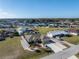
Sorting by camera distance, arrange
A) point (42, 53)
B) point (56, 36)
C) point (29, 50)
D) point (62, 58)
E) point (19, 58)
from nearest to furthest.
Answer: point (62, 58) < point (19, 58) < point (42, 53) < point (29, 50) < point (56, 36)

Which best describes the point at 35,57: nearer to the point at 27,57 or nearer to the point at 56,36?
the point at 27,57

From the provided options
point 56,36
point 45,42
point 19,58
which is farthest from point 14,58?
point 56,36

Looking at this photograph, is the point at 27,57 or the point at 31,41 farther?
the point at 31,41

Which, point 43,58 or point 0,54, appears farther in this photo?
point 0,54

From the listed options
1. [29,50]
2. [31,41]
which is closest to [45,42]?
[31,41]

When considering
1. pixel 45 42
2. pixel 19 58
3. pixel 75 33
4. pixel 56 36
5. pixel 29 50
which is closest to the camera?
pixel 19 58

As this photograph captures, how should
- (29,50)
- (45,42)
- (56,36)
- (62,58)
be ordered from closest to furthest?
(62,58) < (29,50) < (45,42) < (56,36)

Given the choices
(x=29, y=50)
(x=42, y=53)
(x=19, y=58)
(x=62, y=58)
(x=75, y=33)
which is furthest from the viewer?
(x=75, y=33)

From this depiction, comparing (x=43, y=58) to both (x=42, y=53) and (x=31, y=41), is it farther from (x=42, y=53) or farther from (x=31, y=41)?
(x=31, y=41)
